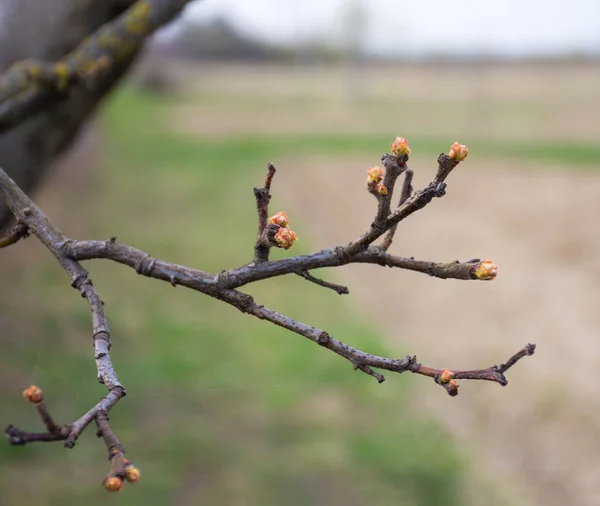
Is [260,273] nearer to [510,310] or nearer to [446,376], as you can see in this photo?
[446,376]

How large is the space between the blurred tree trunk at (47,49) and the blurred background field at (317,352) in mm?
2224

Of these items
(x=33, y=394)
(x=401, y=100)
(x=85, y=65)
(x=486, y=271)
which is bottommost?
(x=33, y=394)

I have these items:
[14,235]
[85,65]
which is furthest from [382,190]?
[85,65]

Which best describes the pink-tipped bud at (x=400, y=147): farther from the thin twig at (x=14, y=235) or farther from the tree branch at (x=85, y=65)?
the tree branch at (x=85, y=65)

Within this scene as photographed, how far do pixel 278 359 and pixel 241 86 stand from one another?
118 ft

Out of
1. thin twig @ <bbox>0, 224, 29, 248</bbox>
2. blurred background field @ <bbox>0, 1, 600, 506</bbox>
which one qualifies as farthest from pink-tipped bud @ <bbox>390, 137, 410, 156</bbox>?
blurred background field @ <bbox>0, 1, 600, 506</bbox>

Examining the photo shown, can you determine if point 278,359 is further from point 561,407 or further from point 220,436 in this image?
point 561,407

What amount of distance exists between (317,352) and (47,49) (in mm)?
4387

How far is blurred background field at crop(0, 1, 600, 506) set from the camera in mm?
4789

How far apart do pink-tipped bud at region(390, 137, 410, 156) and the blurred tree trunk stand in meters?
2.15

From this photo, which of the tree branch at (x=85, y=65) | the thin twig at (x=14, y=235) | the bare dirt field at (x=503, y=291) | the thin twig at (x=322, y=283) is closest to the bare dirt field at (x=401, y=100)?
the bare dirt field at (x=503, y=291)

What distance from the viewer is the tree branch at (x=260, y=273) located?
3.62 ft

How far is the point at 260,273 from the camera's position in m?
1.27

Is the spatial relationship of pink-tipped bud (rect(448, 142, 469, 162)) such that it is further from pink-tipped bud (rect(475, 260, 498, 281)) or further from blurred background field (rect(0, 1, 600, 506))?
blurred background field (rect(0, 1, 600, 506))
